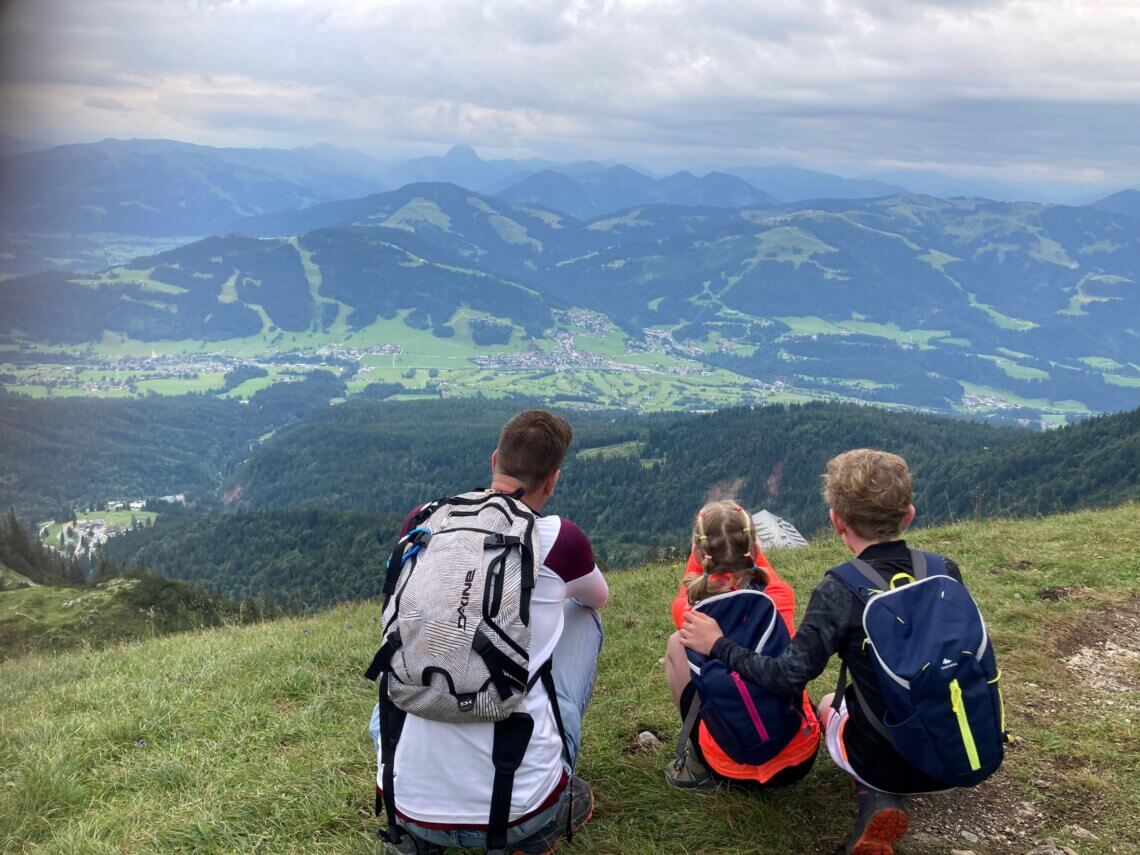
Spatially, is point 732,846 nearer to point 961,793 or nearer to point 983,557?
point 961,793

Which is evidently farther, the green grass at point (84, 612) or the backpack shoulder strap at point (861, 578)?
the green grass at point (84, 612)

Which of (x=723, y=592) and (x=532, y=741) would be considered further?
(x=723, y=592)

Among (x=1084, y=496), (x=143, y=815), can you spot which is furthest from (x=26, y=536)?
(x=1084, y=496)

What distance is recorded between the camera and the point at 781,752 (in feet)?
15.4

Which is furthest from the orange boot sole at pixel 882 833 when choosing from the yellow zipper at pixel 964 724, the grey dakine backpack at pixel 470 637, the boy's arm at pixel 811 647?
the grey dakine backpack at pixel 470 637

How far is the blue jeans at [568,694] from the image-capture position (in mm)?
4027

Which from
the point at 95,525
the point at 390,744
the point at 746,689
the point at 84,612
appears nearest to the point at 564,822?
the point at 390,744

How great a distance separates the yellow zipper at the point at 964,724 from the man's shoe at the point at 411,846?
3076 mm

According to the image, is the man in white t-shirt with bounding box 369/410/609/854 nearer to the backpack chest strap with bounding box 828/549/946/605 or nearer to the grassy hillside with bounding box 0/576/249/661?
the backpack chest strap with bounding box 828/549/946/605

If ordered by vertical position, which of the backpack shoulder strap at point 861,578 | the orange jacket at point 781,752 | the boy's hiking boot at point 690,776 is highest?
the backpack shoulder strap at point 861,578

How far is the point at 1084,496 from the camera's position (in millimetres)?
79250

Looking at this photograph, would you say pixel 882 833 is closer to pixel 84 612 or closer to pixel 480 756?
pixel 480 756

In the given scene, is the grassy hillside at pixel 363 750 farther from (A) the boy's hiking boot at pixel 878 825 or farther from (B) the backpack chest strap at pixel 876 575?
(B) the backpack chest strap at pixel 876 575

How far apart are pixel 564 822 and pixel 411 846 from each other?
96 cm
